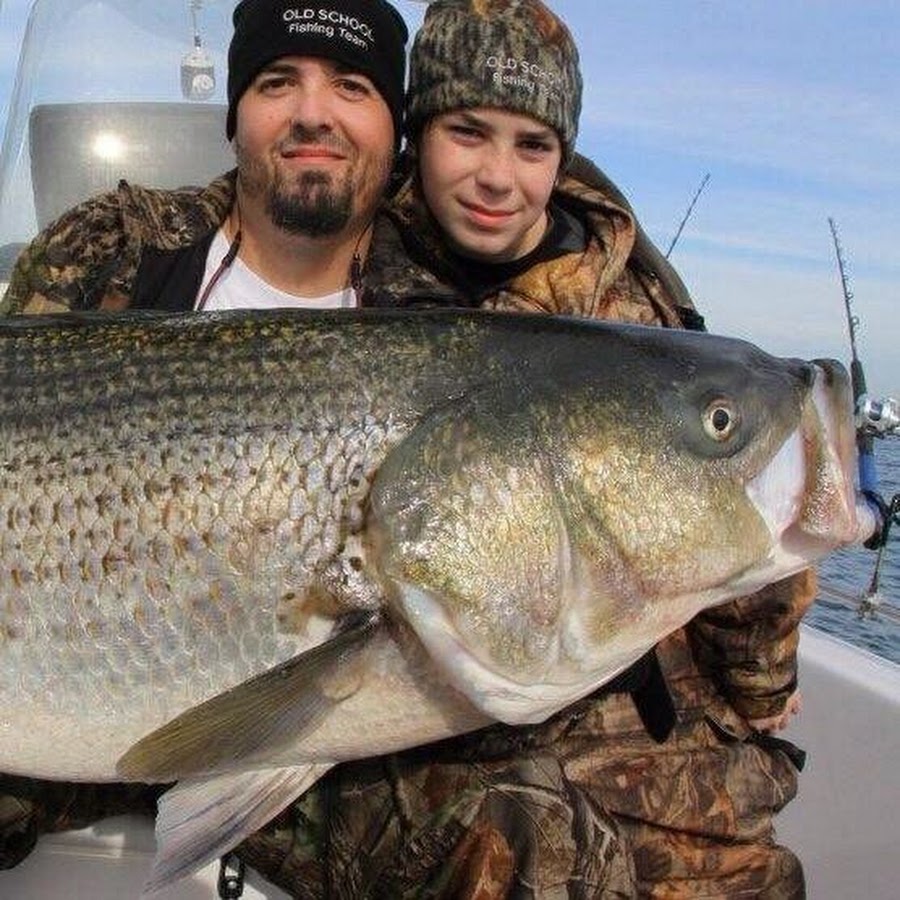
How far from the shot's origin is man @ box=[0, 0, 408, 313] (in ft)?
11.8

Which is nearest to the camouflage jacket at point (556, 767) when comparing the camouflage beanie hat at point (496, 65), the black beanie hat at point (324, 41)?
the camouflage beanie hat at point (496, 65)

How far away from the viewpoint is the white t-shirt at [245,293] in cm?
368

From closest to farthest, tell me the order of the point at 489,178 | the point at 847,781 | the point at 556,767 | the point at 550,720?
1. the point at 556,767
2. the point at 550,720
3. the point at 489,178
4. the point at 847,781

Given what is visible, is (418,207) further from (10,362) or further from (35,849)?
(35,849)

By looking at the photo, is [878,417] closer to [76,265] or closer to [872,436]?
[872,436]

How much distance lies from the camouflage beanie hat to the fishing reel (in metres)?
1.43

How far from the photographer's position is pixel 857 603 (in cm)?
579

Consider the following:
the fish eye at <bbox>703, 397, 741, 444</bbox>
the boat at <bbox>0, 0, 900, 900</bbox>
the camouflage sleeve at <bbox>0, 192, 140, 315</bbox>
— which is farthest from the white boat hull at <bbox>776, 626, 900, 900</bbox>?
the camouflage sleeve at <bbox>0, 192, 140, 315</bbox>

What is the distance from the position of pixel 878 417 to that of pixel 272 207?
2.27 metres

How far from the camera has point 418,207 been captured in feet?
11.9

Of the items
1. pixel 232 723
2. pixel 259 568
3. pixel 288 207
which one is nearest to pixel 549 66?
pixel 288 207

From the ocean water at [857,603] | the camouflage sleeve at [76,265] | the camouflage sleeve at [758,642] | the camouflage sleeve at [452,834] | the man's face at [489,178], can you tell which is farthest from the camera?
the ocean water at [857,603]

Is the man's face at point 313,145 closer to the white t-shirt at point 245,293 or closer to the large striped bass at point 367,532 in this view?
the white t-shirt at point 245,293

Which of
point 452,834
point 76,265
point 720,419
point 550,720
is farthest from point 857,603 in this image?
point 76,265
